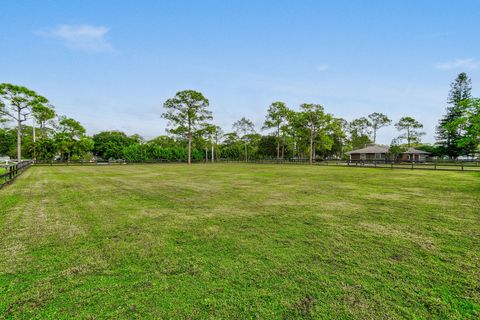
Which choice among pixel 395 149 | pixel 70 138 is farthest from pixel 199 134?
pixel 395 149

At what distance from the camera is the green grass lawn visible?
A: 209 centimetres

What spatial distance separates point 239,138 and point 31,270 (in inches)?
2432

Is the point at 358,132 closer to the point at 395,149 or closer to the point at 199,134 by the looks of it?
the point at 395,149

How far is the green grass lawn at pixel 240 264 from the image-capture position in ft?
6.85

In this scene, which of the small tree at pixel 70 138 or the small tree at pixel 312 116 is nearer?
the small tree at pixel 70 138

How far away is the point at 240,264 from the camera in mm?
2908

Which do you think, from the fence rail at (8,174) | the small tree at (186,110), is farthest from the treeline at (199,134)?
the fence rail at (8,174)

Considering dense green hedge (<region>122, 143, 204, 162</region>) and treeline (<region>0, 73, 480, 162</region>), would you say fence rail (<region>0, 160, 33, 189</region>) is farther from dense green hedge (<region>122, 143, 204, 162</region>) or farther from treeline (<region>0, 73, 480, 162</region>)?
dense green hedge (<region>122, 143, 204, 162</region>)

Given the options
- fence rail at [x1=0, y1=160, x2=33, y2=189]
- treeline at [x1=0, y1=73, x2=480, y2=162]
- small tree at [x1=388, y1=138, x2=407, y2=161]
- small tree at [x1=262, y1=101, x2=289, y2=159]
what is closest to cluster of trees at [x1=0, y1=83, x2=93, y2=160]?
treeline at [x1=0, y1=73, x2=480, y2=162]

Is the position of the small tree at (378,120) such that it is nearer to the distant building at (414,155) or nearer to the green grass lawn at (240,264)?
the distant building at (414,155)

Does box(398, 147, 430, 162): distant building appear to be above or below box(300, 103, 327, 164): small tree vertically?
below

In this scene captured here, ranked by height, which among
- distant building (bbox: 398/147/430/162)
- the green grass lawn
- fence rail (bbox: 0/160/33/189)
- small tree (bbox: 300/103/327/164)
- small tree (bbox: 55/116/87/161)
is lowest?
the green grass lawn

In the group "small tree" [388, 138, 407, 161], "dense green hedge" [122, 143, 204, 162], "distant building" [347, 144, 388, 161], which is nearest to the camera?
"small tree" [388, 138, 407, 161]

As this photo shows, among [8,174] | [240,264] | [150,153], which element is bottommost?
[240,264]
